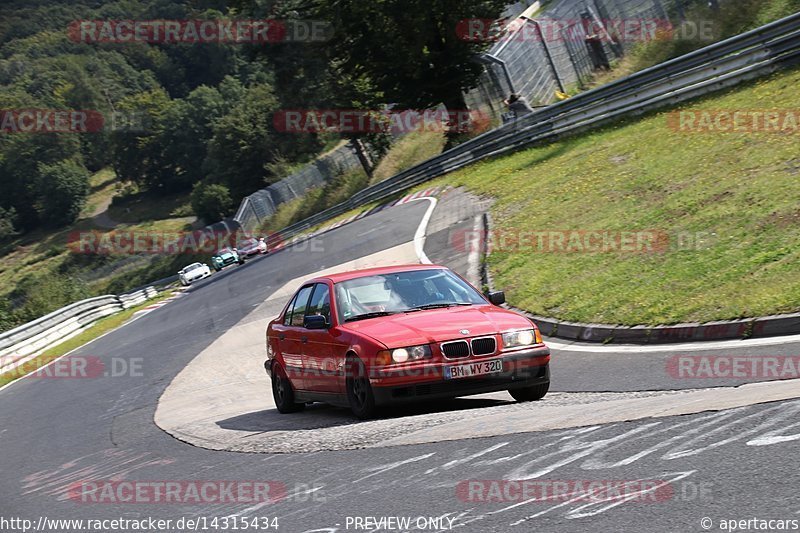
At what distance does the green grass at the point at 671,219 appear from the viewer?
11.6 metres

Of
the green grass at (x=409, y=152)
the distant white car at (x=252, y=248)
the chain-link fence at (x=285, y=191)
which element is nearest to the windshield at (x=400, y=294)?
the green grass at (x=409, y=152)

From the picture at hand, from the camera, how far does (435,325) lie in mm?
9062

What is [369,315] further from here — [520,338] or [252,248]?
[252,248]

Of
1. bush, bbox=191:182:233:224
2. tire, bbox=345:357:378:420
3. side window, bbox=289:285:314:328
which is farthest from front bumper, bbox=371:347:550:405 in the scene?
bush, bbox=191:182:233:224

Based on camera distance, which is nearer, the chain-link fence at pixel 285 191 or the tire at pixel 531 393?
the tire at pixel 531 393

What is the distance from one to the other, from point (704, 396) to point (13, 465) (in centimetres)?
796

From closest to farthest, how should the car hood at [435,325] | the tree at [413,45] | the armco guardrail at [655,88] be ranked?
1. the car hood at [435,325]
2. the armco guardrail at [655,88]
3. the tree at [413,45]

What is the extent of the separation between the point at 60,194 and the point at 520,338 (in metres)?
134

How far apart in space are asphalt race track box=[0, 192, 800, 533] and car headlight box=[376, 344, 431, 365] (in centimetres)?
51

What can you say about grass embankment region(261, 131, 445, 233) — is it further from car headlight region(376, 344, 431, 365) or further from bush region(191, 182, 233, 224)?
car headlight region(376, 344, 431, 365)

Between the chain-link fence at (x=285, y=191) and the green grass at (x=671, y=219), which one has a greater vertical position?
the chain-link fence at (x=285, y=191)

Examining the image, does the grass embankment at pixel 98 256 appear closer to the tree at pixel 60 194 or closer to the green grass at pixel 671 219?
the tree at pixel 60 194

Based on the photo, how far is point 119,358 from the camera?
23.3 metres

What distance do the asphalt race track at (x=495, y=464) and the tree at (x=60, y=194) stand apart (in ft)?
417
